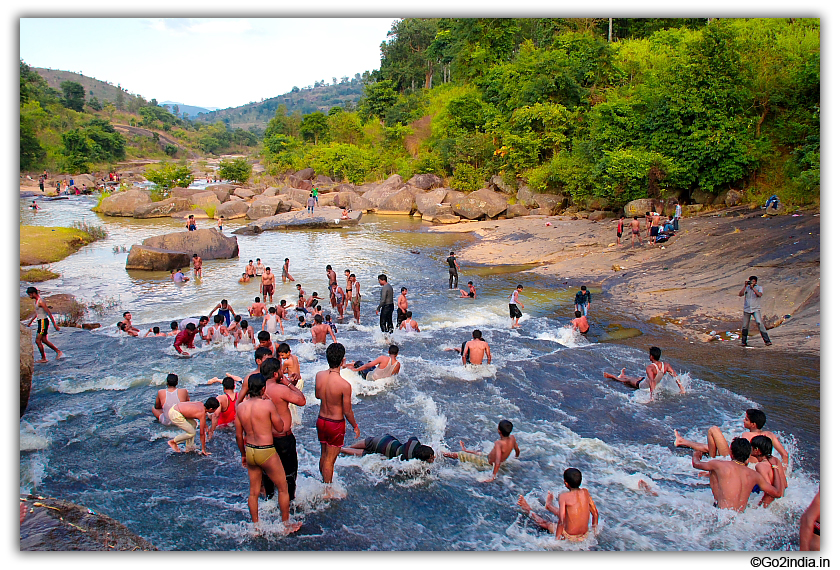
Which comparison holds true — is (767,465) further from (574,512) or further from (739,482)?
(574,512)

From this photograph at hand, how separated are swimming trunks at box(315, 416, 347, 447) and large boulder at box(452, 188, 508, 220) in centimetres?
2712

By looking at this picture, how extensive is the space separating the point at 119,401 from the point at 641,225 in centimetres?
2109

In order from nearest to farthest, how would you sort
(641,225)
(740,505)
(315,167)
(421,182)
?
1. (740,505)
2. (641,225)
3. (421,182)
4. (315,167)

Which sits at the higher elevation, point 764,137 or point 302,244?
point 764,137

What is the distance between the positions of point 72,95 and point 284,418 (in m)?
85.8

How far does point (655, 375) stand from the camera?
9.67 meters

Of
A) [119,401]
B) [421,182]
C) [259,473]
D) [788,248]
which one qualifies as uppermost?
[421,182]

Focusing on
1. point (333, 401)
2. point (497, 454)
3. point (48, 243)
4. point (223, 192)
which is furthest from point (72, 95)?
point (497, 454)

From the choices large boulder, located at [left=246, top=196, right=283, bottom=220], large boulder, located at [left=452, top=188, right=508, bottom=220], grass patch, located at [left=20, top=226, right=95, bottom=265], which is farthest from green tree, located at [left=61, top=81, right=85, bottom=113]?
large boulder, located at [left=452, top=188, right=508, bottom=220]

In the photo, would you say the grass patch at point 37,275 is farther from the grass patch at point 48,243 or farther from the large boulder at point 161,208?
the large boulder at point 161,208

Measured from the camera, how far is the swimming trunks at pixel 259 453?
5.41 m

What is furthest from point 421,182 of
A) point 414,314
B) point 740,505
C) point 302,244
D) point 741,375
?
point 740,505

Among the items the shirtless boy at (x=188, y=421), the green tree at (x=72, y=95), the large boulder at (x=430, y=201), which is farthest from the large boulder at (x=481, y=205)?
the green tree at (x=72, y=95)
